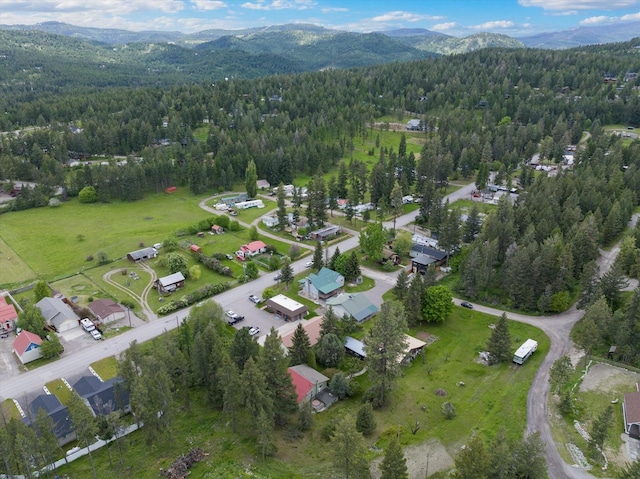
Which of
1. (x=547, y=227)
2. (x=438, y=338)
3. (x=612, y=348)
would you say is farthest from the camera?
(x=547, y=227)

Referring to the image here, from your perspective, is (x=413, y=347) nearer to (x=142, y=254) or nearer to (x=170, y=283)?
(x=170, y=283)

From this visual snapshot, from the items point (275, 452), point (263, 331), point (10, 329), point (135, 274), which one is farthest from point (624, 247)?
point (10, 329)

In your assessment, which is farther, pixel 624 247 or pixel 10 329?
pixel 624 247

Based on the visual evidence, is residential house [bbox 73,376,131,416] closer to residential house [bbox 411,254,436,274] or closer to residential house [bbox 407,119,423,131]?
residential house [bbox 411,254,436,274]

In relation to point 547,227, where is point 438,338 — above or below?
below

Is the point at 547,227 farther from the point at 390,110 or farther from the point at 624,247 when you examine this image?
the point at 390,110

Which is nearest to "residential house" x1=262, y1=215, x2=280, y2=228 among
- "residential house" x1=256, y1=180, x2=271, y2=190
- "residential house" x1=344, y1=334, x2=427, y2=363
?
"residential house" x1=256, y1=180, x2=271, y2=190
